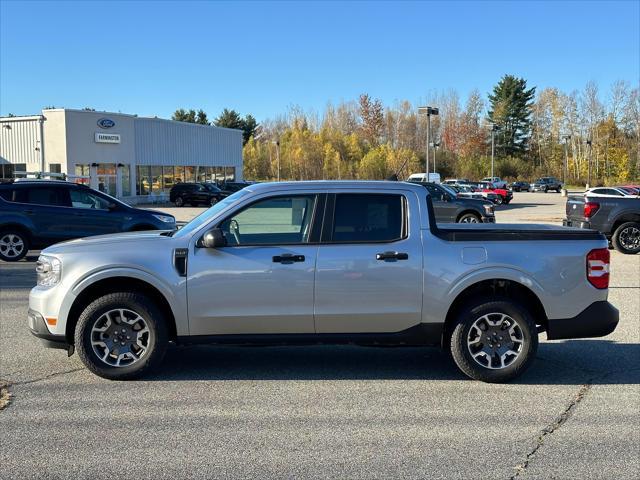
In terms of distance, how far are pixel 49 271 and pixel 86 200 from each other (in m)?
9.44

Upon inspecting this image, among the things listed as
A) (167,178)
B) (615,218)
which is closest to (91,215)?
(615,218)

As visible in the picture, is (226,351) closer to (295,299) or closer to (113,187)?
(295,299)

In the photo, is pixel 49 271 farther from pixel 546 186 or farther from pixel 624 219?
pixel 546 186

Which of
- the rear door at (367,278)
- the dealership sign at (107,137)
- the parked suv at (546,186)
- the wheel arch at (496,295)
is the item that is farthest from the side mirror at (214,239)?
the parked suv at (546,186)

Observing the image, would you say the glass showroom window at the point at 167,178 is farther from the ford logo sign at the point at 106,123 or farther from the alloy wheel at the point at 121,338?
the alloy wheel at the point at 121,338

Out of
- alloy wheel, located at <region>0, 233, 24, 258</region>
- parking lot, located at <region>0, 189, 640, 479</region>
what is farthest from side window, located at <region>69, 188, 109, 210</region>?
parking lot, located at <region>0, 189, 640, 479</region>

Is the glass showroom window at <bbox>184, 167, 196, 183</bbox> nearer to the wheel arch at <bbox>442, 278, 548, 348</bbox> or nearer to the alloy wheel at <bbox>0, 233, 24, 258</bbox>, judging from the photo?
the alloy wheel at <bbox>0, 233, 24, 258</bbox>

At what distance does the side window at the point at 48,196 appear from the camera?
572 inches

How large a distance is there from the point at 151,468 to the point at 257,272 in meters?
2.01

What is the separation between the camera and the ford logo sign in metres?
44.5

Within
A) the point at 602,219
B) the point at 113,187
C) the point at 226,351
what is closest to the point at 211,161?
the point at 113,187

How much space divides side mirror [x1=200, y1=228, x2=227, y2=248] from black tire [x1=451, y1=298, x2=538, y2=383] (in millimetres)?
2167

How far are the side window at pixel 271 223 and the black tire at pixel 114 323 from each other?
3.02 ft

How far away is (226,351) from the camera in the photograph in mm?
7074
